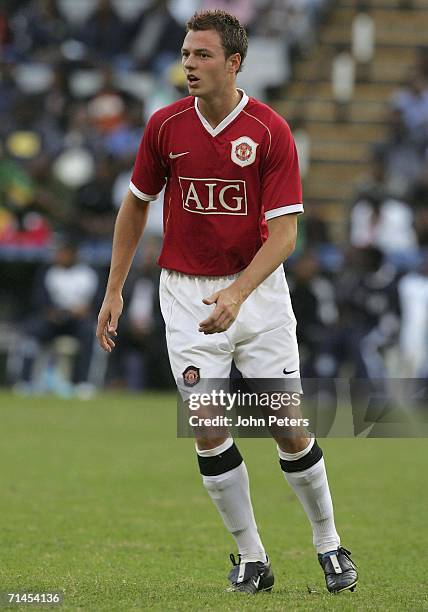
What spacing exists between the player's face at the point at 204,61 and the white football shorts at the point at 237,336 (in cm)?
89

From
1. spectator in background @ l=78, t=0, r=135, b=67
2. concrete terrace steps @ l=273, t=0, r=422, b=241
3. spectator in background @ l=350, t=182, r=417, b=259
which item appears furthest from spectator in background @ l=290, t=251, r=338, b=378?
spectator in background @ l=78, t=0, r=135, b=67

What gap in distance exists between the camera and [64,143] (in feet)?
65.9

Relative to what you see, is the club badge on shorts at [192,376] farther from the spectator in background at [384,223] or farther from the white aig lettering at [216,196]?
the spectator in background at [384,223]

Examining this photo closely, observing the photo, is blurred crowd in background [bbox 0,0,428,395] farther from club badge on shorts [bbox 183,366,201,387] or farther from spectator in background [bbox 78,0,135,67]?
club badge on shorts [bbox 183,366,201,387]

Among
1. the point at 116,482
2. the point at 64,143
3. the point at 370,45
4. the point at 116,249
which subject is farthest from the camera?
the point at 370,45

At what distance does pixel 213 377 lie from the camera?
6121 millimetres

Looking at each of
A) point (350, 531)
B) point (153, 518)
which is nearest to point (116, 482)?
point (153, 518)

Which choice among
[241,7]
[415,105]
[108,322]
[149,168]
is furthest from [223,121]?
[241,7]

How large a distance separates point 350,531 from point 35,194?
11.3 metres

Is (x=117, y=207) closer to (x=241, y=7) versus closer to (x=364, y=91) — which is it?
(x=241, y=7)

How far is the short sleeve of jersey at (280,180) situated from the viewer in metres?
A: 6.02

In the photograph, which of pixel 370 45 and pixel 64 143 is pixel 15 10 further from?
pixel 370 45

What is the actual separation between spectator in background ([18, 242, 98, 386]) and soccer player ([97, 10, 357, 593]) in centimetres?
1153

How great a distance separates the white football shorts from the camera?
6.13m
